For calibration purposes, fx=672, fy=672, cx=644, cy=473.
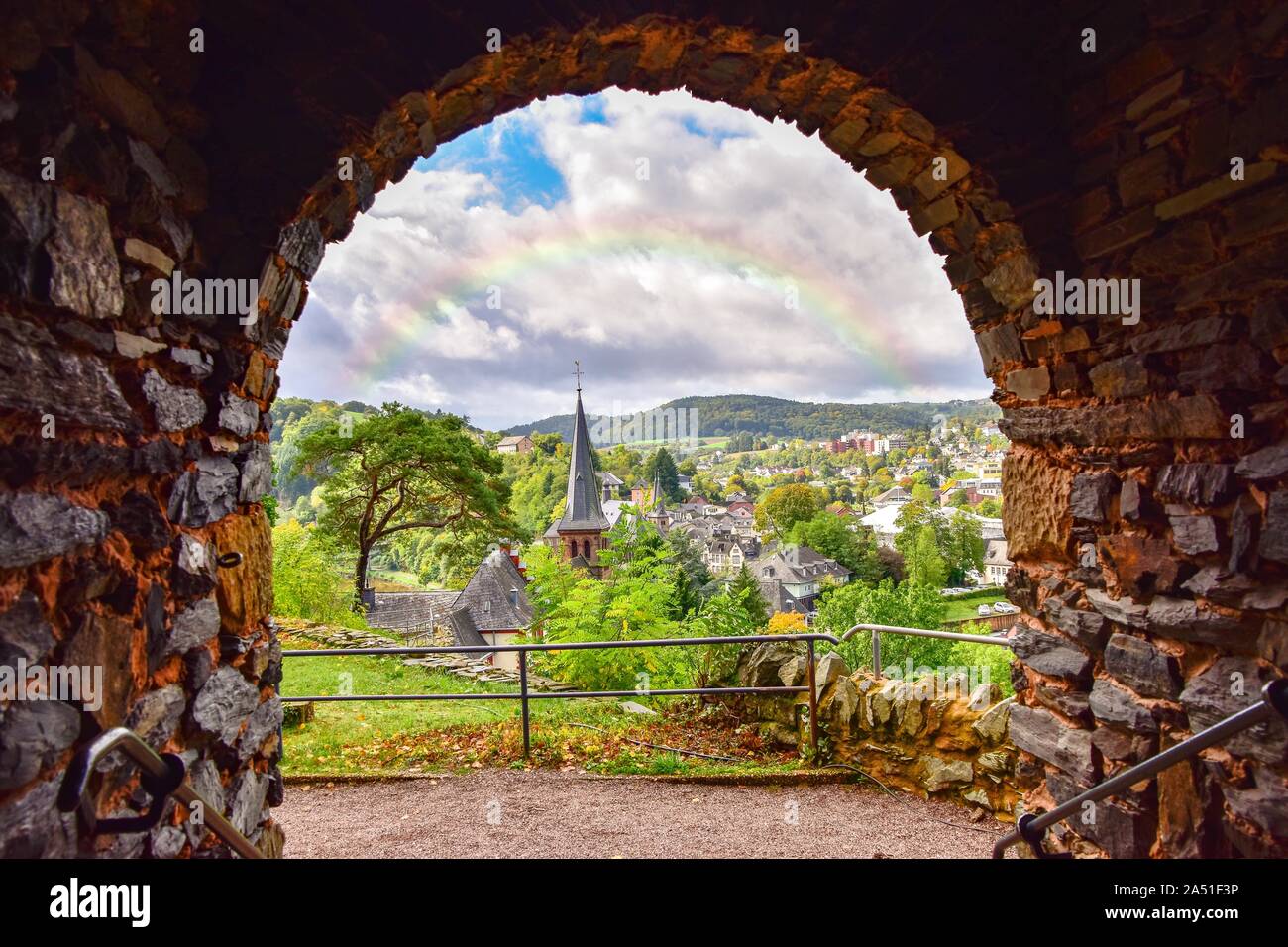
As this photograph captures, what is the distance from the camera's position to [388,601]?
21.7 meters

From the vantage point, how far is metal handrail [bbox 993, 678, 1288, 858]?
151 cm

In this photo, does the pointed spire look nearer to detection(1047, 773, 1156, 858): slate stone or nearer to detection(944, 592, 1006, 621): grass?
detection(944, 592, 1006, 621): grass

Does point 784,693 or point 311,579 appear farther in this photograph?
point 311,579

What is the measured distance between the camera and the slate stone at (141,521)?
5.87 feet

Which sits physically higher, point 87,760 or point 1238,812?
point 87,760

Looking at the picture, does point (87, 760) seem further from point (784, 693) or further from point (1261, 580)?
point (784, 693)

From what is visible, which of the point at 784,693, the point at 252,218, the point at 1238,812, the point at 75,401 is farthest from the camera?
the point at 784,693

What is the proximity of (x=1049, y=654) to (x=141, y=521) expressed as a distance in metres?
3.18

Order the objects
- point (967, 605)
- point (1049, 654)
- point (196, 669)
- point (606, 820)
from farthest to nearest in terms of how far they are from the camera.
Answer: point (967, 605)
point (606, 820)
point (1049, 654)
point (196, 669)

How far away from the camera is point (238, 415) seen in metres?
2.30

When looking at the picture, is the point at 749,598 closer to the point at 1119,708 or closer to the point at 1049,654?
the point at 1049,654

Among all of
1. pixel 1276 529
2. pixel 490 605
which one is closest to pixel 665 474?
pixel 490 605
